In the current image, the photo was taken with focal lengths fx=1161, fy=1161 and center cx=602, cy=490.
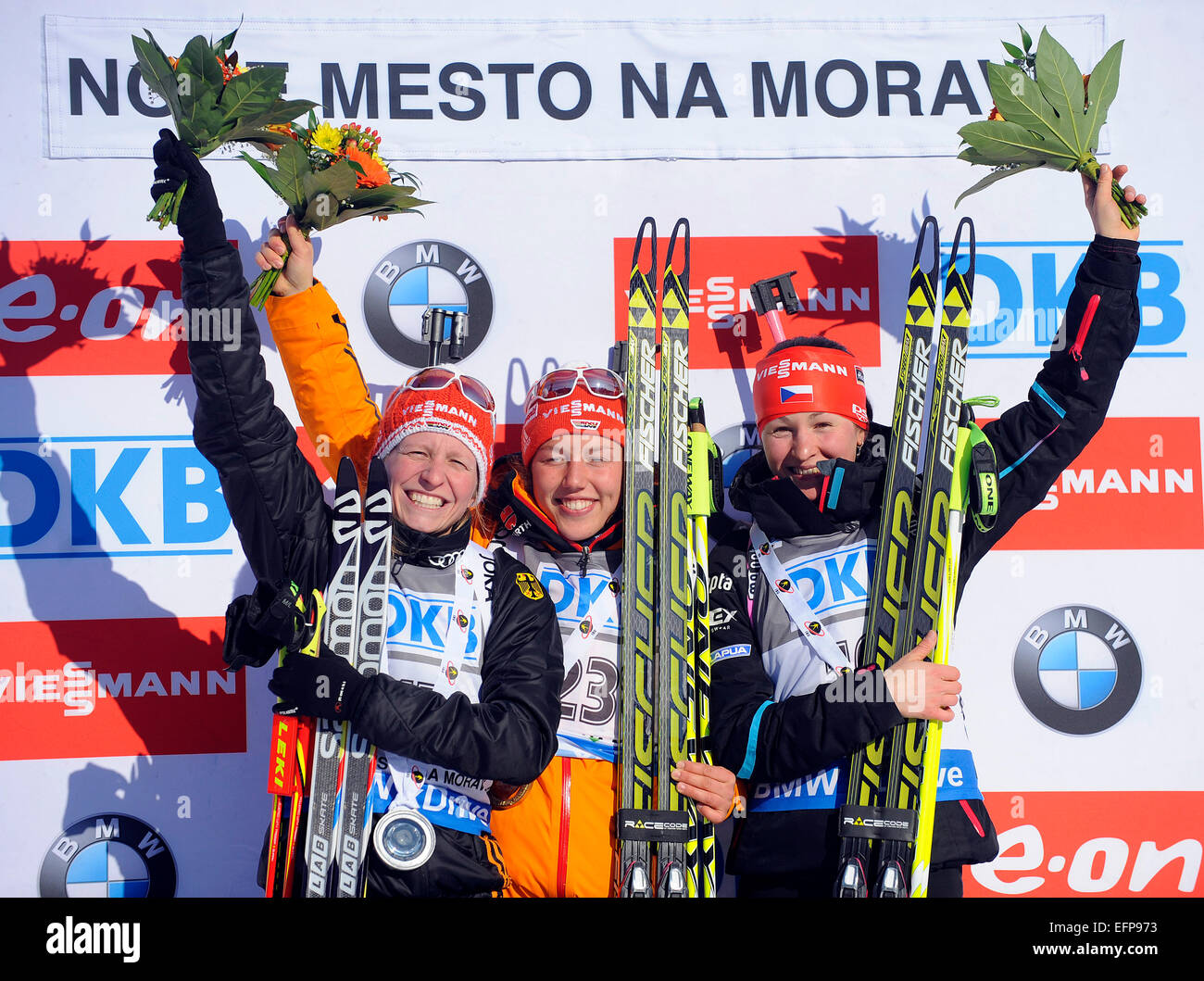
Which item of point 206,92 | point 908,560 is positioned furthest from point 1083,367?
point 206,92

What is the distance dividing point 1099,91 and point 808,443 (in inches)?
55.4

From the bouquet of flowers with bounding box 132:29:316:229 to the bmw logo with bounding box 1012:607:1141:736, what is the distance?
3.14 metres

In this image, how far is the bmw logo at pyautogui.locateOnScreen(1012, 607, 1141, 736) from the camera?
4168 mm

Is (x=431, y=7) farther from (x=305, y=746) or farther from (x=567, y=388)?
(x=305, y=746)

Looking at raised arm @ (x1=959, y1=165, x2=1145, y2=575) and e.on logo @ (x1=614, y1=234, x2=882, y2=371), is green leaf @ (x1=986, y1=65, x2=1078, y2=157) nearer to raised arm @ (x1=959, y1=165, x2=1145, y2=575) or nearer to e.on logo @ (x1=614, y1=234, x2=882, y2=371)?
raised arm @ (x1=959, y1=165, x2=1145, y2=575)

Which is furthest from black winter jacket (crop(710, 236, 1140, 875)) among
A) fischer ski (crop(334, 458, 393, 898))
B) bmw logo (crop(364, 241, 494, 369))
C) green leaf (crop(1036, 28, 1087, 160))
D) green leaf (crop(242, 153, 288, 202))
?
green leaf (crop(242, 153, 288, 202))

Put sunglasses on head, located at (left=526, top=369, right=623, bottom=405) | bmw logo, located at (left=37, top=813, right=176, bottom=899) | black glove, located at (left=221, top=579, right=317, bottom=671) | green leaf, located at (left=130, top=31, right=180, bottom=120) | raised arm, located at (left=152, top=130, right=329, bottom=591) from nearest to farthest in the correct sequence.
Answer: black glove, located at (left=221, top=579, right=317, bottom=671) < raised arm, located at (left=152, top=130, right=329, bottom=591) < green leaf, located at (left=130, top=31, right=180, bottom=120) < sunglasses on head, located at (left=526, top=369, right=623, bottom=405) < bmw logo, located at (left=37, top=813, right=176, bottom=899)

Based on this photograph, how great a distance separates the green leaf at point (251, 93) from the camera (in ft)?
11.1

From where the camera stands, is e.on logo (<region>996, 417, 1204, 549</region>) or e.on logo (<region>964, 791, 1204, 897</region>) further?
e.on logo (<region>996, 417, 1204, 549</region>)

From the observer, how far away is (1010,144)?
356 centimetres

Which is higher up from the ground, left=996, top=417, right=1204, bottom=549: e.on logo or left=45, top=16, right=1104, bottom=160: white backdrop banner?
left=45, top=16, right=1104, bottom=160: white backdrop banner

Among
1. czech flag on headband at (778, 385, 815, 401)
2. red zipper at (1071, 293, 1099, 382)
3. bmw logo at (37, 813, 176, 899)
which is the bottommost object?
bmw logo at (37, 813, 176, 899)

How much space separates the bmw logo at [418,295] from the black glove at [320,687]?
1.52 meters
